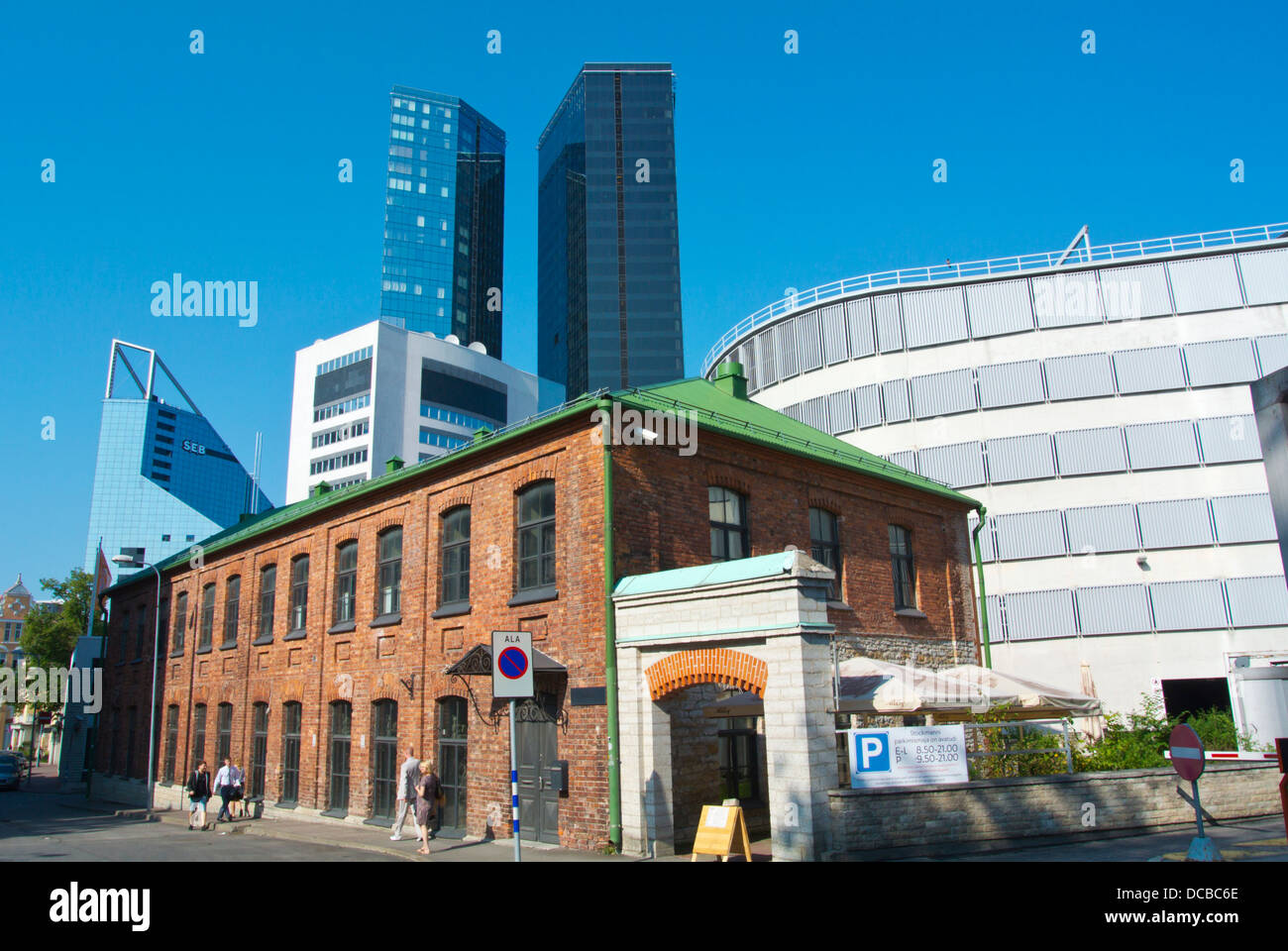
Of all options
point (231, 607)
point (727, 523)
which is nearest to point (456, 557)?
point (727, 523)

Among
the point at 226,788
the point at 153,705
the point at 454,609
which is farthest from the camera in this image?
the point at 153,705

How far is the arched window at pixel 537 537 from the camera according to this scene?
51.8 ft

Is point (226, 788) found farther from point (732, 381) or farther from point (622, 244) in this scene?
point (622, 244)

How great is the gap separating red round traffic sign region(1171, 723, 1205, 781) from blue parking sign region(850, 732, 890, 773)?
3.63 metres

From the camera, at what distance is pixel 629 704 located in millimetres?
13633

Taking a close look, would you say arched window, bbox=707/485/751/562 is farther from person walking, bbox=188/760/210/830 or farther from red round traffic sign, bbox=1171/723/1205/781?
person walking, bbox=188/760/210/830

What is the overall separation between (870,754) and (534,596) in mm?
6300

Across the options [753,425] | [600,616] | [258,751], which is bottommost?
[258,751]

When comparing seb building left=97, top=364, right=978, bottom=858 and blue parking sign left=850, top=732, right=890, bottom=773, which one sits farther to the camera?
seb building left=97, top=364, right=978, bottom=858

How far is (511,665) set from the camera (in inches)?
395

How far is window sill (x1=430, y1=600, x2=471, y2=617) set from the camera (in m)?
17.2

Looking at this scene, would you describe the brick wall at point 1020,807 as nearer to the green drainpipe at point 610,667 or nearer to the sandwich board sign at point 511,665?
the green drainpipe at point 610,667

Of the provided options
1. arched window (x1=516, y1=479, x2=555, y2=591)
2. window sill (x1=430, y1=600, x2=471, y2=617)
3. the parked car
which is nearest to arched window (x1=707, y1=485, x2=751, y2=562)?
arched window (x1=516, y1=479, x2=555, y2=591)

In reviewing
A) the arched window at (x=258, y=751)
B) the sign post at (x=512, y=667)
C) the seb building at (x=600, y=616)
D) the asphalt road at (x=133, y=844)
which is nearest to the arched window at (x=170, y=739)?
the asphalt road at (x=133, y=844)
